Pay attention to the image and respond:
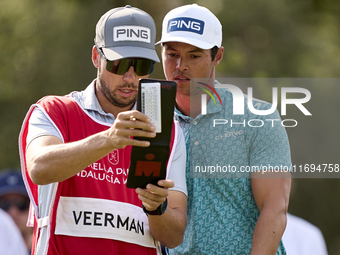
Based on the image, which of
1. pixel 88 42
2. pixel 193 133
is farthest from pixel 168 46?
pixel 88 42

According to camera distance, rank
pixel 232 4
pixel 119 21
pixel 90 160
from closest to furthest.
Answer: pixel 90 160
pixel 119 21
pixel 232 4

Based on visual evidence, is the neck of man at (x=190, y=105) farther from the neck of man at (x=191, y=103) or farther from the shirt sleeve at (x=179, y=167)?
the shirt sleeve at (x=179, y=167)

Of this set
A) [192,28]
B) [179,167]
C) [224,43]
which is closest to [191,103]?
[192,28]

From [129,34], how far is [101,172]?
0.89 metres

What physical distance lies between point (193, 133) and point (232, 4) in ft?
23.6

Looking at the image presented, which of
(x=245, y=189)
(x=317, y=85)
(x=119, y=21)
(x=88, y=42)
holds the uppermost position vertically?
(x=88, y=42)

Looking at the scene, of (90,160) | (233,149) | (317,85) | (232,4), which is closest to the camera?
(90,160)

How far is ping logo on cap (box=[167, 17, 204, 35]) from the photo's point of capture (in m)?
4.37

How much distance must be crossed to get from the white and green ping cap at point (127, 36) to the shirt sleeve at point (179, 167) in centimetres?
56

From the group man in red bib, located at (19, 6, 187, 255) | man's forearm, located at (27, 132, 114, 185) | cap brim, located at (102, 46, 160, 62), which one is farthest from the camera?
cap brim, located at (102, 46, 160, 62)

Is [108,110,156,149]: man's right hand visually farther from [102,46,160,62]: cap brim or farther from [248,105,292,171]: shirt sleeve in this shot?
[248,105,292,171]: shirt sleeve

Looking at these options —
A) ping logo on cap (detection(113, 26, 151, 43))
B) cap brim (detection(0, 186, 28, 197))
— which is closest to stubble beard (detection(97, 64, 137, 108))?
ping logo on cap (detection(113, 26, 151, 43))

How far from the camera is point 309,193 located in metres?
11.5

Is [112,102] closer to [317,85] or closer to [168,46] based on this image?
[168,46]
